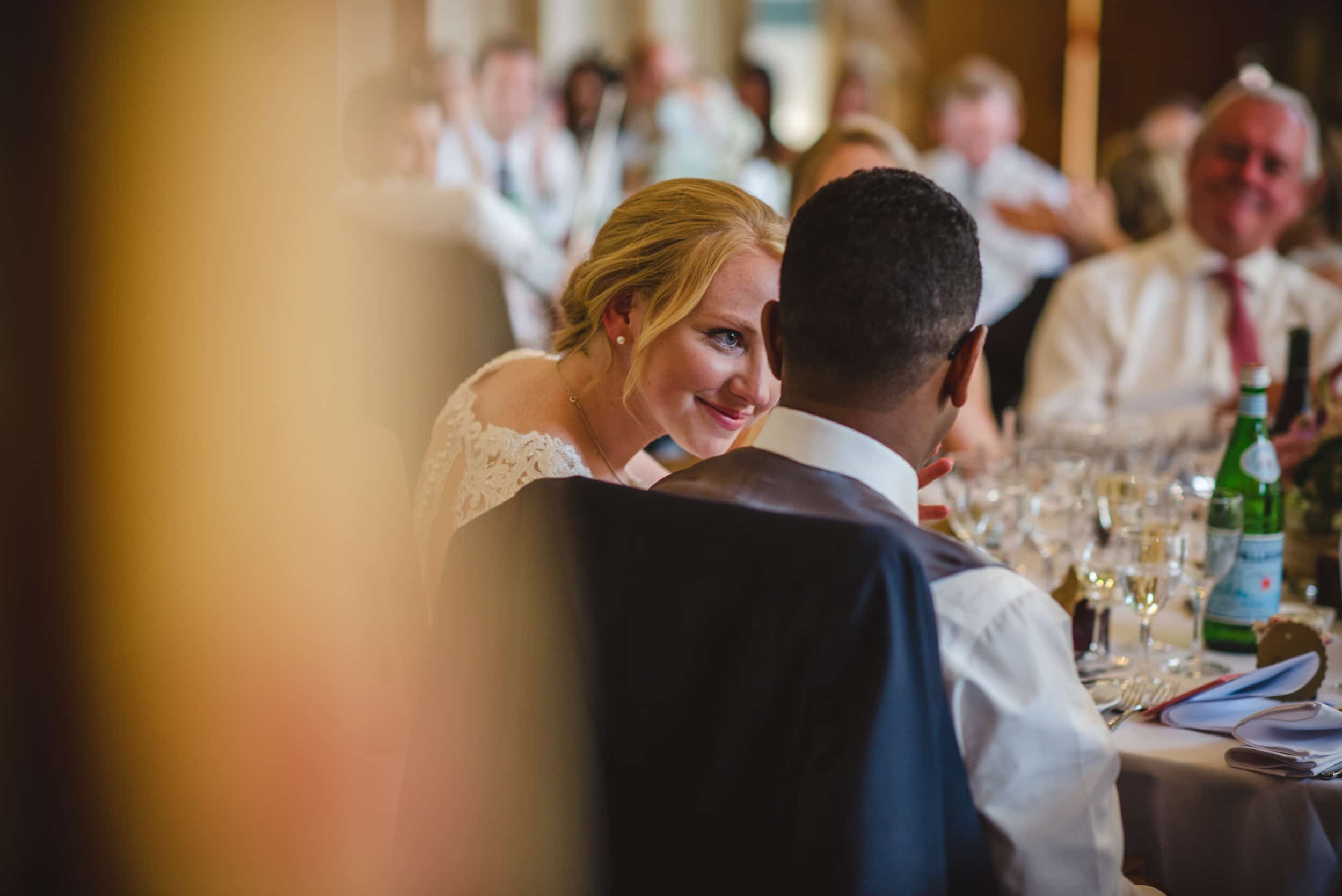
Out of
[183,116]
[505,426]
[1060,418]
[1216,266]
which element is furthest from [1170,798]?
[1216,266]

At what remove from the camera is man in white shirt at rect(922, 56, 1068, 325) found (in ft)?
18.7

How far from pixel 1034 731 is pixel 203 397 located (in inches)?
28.1

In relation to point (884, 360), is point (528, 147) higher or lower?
higher

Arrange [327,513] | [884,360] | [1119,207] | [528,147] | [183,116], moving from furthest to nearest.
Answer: [528,147] → [1119,207] → [327,513] → [884,360] → [183,116]

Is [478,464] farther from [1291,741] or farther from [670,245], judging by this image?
[1291,741]

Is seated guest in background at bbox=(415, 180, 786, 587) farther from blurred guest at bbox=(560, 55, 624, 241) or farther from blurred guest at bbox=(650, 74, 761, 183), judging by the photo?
blurred guest at bbox=(560, 55, 624, 241)

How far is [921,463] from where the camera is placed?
1.07 metres

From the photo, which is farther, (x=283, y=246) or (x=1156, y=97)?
(x=1156, y=97)

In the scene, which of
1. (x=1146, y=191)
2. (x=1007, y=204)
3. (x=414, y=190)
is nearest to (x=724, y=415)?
(x=414, y=190)

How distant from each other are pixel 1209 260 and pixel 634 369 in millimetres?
2597

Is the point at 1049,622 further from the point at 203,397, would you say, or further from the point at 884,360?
the point at 203,397

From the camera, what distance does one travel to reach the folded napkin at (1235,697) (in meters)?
1.31

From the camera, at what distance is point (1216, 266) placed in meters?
3.48

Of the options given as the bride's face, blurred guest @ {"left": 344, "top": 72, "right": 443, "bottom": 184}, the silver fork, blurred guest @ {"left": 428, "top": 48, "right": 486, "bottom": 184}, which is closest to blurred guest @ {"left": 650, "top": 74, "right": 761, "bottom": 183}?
blurred guest @ {"left": 428, "top": 48, "right": 486, "bottom": 184}
